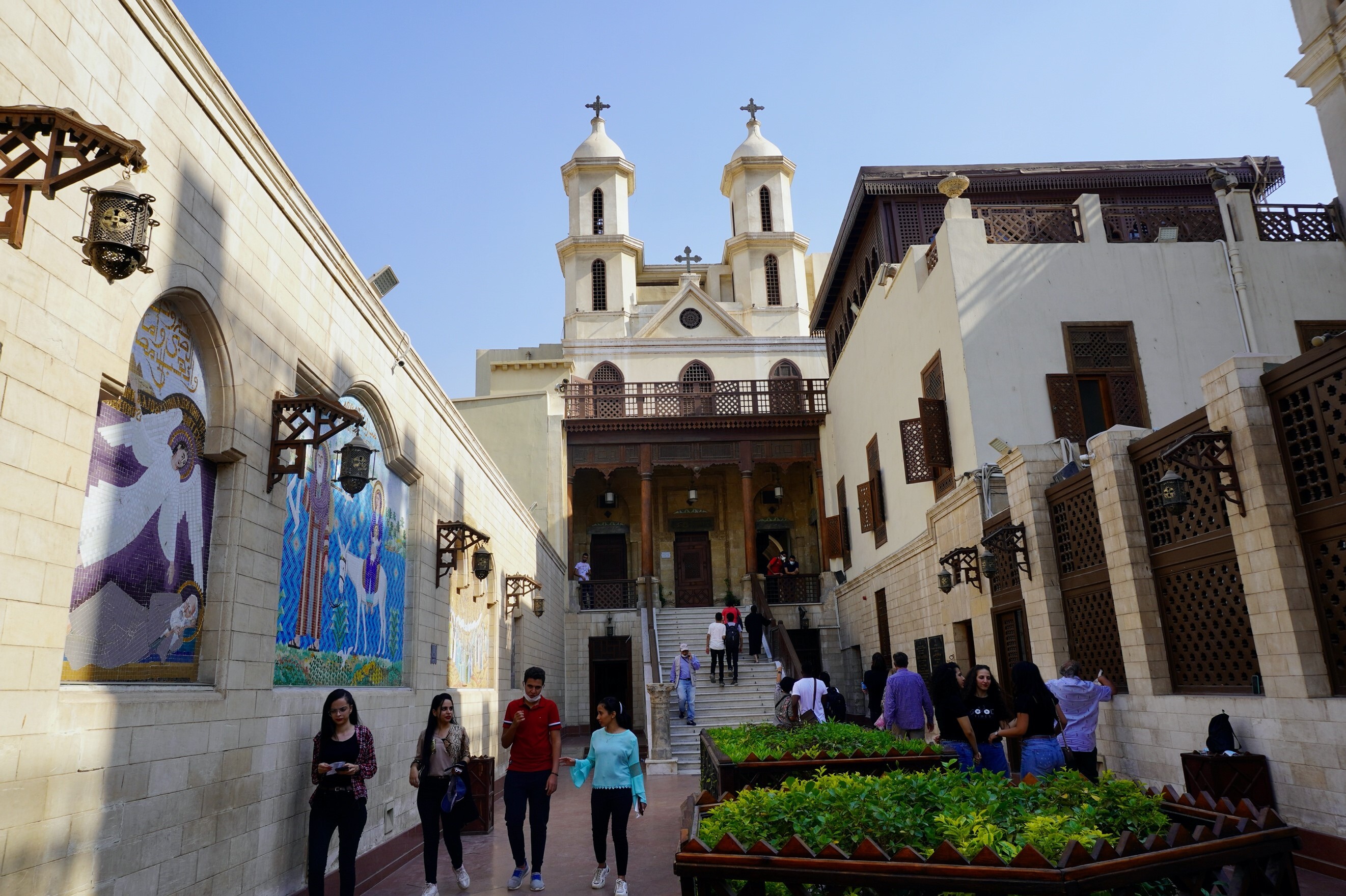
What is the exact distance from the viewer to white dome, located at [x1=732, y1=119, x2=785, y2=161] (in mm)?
32875

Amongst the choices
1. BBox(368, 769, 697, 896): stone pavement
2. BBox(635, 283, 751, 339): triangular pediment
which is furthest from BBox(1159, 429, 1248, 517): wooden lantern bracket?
BBox(635, 283, 751, 339): triangular pediment

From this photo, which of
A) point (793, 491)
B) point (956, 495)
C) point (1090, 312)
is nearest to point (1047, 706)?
point (956, 495)

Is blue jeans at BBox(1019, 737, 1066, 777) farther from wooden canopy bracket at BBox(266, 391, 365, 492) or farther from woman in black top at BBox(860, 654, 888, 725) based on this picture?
woman in black top at BBox(860, 654, 888, 725)

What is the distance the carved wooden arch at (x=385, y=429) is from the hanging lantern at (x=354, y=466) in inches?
47.7

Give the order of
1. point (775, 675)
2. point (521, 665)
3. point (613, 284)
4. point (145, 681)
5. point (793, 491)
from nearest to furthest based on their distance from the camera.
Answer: point (145, 681)
point (521, 665)
point (775, 675)
point (793, 491)
point (613, 284)

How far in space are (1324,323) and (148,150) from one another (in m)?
15.2

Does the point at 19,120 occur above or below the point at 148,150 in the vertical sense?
below

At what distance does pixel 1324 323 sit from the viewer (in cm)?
1345

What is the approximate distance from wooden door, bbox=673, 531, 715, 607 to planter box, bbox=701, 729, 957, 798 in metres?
18.8

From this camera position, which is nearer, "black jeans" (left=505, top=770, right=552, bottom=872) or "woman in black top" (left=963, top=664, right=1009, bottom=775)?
"black jeans" (left=505, top=770, right=552, bottom=872)

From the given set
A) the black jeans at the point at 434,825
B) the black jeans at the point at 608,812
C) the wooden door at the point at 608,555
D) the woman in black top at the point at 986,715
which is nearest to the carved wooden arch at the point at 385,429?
the black jeans at the point at 434,825

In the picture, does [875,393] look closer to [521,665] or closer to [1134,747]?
[521,665]

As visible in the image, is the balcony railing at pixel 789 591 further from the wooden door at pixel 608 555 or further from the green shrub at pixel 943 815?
the green shrub at pixel 943 815

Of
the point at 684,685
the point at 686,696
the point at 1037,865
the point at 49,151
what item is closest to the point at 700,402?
the point at 684,685
